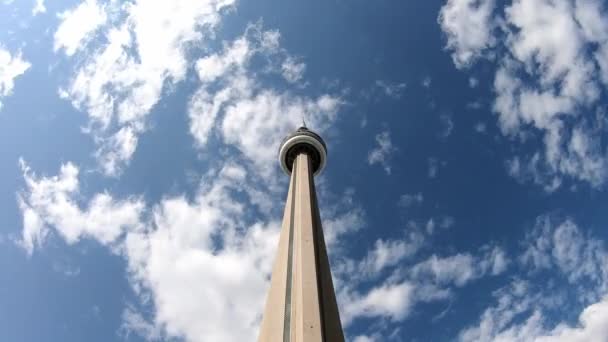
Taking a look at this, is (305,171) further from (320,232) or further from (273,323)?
(273,323)

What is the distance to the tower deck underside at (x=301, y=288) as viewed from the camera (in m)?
23.3

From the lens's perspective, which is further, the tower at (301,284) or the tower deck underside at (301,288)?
the tower at (301,284)

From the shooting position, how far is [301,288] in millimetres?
25391

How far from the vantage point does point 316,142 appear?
2013 inches

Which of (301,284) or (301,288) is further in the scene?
(301,284)

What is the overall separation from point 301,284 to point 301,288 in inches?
13.8

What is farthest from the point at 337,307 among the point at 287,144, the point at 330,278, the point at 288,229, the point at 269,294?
the point at 287,144

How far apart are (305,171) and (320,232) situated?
9.51m

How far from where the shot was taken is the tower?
23.5 meters

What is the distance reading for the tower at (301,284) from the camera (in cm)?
2347

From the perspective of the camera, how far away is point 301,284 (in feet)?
84.3

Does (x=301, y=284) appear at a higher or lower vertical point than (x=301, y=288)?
higher

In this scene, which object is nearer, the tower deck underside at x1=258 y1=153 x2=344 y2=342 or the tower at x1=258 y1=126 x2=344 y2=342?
the tower deck underside at x1=258 y1=153 x2=344 y2=342

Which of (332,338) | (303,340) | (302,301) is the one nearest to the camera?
(303,340)
